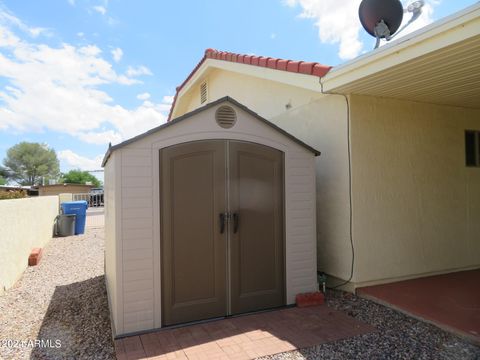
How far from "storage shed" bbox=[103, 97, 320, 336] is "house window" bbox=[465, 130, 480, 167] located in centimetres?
380

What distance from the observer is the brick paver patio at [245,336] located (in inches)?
134

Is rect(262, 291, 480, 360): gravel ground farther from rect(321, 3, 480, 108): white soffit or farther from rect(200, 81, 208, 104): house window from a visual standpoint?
rect(200, 81, 208, 104): house window

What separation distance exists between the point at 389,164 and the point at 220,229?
10.7 feet

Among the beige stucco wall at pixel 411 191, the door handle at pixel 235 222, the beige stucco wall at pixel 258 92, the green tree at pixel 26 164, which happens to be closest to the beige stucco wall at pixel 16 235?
the door handle at pixel 235 222

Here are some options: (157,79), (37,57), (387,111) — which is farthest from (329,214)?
(37,57)

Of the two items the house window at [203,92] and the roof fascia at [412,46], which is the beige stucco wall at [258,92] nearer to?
the house window at [203,92]

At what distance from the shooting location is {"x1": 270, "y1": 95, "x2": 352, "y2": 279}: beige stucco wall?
17.4ft

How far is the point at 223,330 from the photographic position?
3.95 m

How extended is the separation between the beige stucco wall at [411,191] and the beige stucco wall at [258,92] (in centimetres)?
138

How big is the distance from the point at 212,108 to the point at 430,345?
12.6ft

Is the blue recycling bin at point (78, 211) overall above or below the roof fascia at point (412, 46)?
below

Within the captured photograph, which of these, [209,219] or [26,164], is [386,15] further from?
[26,164]

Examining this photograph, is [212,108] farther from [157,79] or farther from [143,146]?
[157,79]

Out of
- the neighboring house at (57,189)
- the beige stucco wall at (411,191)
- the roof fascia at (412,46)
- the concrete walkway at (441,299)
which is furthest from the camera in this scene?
the neighboring house at (57,189)
